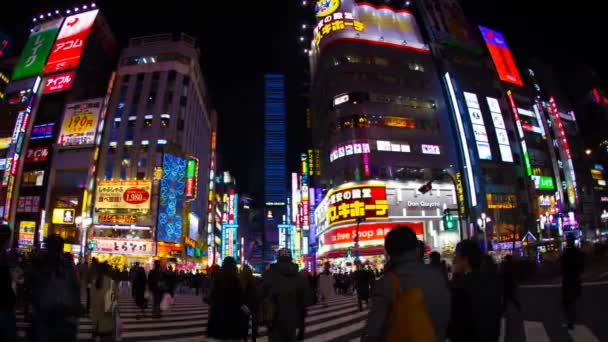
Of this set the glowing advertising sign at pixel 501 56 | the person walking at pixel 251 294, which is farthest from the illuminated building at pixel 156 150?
the glowing advertising sign at pixel 501 56

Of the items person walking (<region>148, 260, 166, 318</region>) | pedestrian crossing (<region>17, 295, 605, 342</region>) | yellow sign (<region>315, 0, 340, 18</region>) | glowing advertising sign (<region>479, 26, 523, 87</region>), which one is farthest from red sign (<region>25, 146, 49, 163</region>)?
glowing advertising sign (<region>479, 26, 523, 87</region>)

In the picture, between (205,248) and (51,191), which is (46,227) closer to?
(51,191)

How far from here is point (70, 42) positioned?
184 ft

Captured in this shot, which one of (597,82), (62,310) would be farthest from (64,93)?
(597,82)

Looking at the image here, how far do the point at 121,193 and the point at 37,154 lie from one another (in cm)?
1440

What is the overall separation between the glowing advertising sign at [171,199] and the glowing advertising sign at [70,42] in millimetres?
21189

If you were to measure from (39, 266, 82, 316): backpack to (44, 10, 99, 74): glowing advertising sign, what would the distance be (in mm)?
59369

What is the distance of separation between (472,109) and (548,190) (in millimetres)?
18783

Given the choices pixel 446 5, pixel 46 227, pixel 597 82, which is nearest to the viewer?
pixel 46 227

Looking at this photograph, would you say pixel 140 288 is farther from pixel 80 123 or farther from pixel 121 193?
pixel 80 123

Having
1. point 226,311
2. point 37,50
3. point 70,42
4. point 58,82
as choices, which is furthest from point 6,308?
point 37,50

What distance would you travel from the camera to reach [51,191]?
1909 inches

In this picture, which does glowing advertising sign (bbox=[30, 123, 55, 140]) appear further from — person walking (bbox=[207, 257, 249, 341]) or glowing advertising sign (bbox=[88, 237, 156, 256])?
person walking (bbox=[207, 257, 249, 341])

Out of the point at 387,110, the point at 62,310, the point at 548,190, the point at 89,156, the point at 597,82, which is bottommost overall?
the point at 62,310
